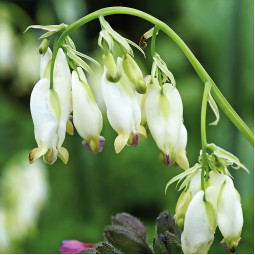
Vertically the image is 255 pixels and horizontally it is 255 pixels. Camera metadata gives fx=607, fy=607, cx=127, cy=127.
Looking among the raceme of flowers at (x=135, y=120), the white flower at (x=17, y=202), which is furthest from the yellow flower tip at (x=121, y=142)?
the white flower at (x=17, y=202)

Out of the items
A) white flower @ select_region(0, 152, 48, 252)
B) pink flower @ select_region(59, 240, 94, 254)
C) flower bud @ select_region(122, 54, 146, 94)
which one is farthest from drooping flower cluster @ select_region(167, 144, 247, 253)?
white flower @ select_region(0, 152, 48, 252)

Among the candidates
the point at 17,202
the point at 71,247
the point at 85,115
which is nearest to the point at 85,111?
the point at 85,115

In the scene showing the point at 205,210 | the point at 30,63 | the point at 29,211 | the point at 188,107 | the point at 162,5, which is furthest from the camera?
the point at 162,5

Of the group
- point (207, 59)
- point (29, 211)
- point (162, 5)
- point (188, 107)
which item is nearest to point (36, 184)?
point (29, 211)

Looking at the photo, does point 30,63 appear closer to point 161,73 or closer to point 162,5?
point 162,5

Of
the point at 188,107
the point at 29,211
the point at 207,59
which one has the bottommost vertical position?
the point at 29,211

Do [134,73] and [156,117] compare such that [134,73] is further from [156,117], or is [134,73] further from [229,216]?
[229,216]

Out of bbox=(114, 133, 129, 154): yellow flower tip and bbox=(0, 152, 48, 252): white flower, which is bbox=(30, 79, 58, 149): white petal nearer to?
bbox=(114, 133, 129, 154): yellow flower tip

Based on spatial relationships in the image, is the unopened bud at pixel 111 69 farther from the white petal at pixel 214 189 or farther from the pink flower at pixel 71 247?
the pink flower at pixel 71 247
